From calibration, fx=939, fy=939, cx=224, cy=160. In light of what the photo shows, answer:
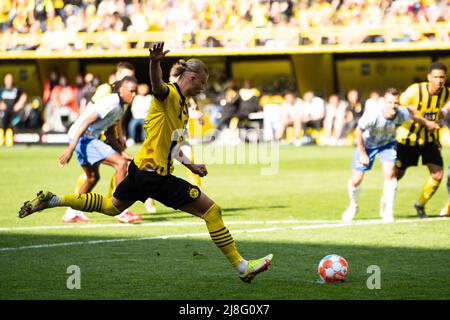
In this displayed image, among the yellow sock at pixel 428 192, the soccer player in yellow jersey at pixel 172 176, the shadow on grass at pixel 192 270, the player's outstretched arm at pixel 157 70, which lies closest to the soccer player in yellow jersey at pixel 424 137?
the yellow sock at pixel 428 192

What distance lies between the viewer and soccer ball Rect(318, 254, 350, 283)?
7.99 m

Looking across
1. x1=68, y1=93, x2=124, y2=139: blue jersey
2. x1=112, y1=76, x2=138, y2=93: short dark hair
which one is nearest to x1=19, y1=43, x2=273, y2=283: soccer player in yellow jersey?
x1=68, y1=93, x2=124, y2=139: blue jersey

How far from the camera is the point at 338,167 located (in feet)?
71.6

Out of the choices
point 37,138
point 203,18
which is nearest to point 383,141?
point 203,18

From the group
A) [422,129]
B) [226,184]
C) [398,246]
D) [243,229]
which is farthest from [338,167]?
[398,246]

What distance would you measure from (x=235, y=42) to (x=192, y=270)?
2280 centimetres

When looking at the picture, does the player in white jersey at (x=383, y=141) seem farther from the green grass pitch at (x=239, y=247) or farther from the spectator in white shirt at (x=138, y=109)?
the spectator in white shirt at (x=138, y=109)

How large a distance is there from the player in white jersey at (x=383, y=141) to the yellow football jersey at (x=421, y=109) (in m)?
0.40

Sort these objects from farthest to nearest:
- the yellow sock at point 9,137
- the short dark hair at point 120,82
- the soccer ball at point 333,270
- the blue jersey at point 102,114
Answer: the yellow sock at point 9,137, the short dark hair at point 120,82, the blue jersey at point 102,114, the soccer ball at point 333,270

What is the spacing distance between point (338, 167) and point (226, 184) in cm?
408

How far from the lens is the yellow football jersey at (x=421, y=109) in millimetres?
13000

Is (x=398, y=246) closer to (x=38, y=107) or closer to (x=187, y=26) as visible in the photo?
(x=187, y=26)
